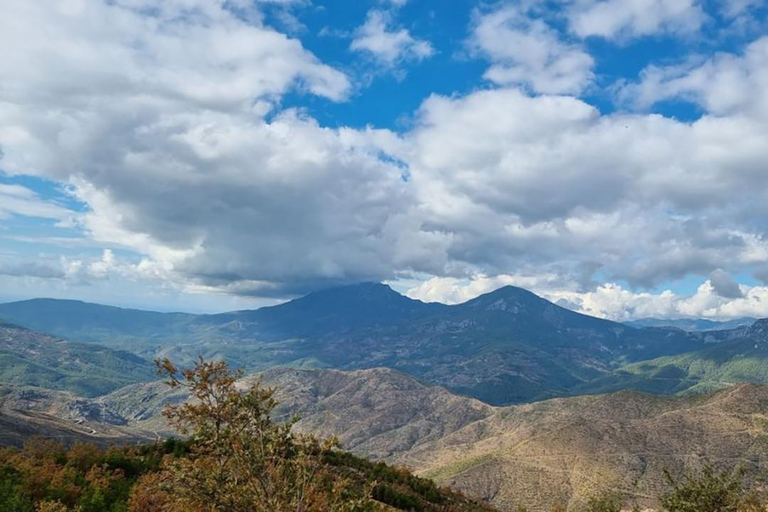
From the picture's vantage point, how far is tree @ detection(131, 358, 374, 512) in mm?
13016

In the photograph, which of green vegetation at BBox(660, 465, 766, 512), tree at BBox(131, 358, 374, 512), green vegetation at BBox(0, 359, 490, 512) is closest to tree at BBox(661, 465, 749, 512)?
green vegetation at BBox(660, 465, 766, 512)

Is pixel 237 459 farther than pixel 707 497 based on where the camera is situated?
No

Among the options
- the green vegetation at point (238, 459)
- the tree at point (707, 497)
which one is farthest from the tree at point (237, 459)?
the tree at point (707, 497)

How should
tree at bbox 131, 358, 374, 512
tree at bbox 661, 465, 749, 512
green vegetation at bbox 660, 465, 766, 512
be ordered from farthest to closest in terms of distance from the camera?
tree at bbox 661, 465, 749, 512
green vegetation at bbox 660, 465, 766, 512
tree at bbox 131, 358, 374, 512

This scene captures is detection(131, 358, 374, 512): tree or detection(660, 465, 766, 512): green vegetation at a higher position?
detection(131, 358, 374, 512): tree

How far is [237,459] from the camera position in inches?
541

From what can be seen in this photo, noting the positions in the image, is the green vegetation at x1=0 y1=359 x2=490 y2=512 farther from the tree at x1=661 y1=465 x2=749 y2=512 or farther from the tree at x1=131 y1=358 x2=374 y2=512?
the tree at x1=661 y1=465 x2=749 y2=512

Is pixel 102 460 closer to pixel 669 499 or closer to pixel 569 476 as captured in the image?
pixel 669 499

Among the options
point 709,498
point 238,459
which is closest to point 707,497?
point 709,498

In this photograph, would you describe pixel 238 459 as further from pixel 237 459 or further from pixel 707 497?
pixel 707 497

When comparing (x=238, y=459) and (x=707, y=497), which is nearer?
(x=238, y=459)

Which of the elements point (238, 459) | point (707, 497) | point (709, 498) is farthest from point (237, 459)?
point (709, 498)

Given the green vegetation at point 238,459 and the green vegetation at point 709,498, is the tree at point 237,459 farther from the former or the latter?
the green vegetation at point 709,498

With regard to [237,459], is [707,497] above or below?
below
